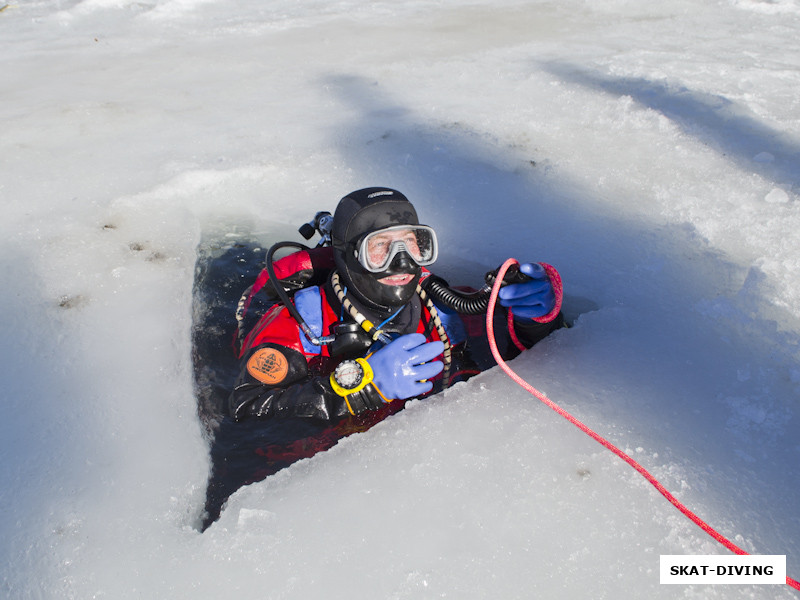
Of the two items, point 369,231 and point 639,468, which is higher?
point 369,231

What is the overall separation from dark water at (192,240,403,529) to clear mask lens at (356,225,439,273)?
0.70 m

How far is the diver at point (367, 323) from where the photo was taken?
2.54m

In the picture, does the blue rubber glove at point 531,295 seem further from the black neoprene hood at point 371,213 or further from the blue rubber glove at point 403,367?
the black neoprene hood at point 371,213

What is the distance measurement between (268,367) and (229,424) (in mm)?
424

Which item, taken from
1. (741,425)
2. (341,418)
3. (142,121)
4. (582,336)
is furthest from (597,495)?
(142,121)

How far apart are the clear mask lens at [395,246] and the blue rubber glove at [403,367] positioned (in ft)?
1.07

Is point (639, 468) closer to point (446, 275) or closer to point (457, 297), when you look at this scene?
point (457, 297)

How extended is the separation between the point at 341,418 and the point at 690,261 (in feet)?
6.06

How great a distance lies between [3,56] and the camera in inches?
235

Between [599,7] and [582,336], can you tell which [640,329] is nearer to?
[582,336]

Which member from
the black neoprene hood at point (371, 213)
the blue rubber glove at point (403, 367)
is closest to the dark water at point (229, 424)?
the blue rubber glove at point (403, 367)

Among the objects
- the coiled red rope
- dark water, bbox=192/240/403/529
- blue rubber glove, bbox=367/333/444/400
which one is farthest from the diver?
the coiled red rope

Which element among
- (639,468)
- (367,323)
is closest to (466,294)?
(367,323)

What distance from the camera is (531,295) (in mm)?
2631
